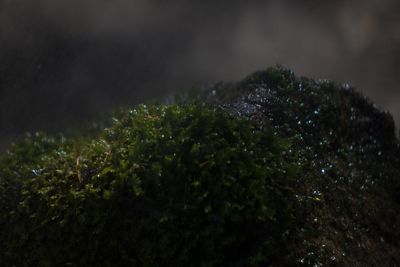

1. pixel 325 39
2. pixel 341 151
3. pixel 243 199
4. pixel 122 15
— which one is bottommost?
pixel 243 199

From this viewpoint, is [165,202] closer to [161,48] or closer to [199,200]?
[199,200]

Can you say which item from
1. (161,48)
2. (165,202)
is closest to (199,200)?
(165,202)

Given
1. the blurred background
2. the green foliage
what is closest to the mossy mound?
the green foliage

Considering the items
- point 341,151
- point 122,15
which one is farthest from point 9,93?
point 341,151

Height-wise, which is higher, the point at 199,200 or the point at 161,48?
the point at 161,48

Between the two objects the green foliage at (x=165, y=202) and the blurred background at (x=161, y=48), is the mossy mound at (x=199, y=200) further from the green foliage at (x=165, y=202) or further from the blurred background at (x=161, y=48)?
the blurred background at (x=161, y=48)

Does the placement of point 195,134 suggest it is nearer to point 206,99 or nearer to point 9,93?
point 206,99
